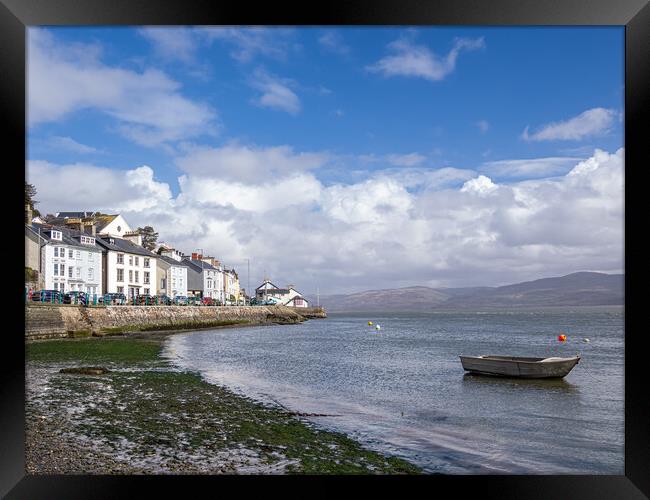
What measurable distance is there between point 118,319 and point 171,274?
659 inches

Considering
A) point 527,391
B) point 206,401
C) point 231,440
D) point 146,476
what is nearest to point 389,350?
point 527,391

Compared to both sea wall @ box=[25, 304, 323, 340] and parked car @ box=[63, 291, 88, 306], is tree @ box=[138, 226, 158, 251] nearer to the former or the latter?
sea wall @ box=[25, 304, 323, 340]

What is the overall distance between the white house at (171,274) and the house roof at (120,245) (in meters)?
4.16

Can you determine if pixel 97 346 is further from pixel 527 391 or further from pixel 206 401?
pixel 527 391

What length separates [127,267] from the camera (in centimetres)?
3547

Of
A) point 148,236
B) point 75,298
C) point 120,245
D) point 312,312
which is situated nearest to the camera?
point 75,298

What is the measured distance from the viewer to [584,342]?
30938 mm

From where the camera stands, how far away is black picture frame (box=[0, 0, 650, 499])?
3430mm

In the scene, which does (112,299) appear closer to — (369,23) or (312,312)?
(369,23)

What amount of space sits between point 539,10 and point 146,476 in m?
4.21

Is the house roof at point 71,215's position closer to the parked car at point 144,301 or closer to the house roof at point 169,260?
the house roof at point 169,260

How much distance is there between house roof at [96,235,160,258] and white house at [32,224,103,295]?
2.94 feet

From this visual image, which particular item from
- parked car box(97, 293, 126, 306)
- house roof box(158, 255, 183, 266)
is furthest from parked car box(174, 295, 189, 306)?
parked car box(97, 293, 126, 306)

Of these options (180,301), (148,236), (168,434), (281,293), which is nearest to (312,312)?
(281,293)
